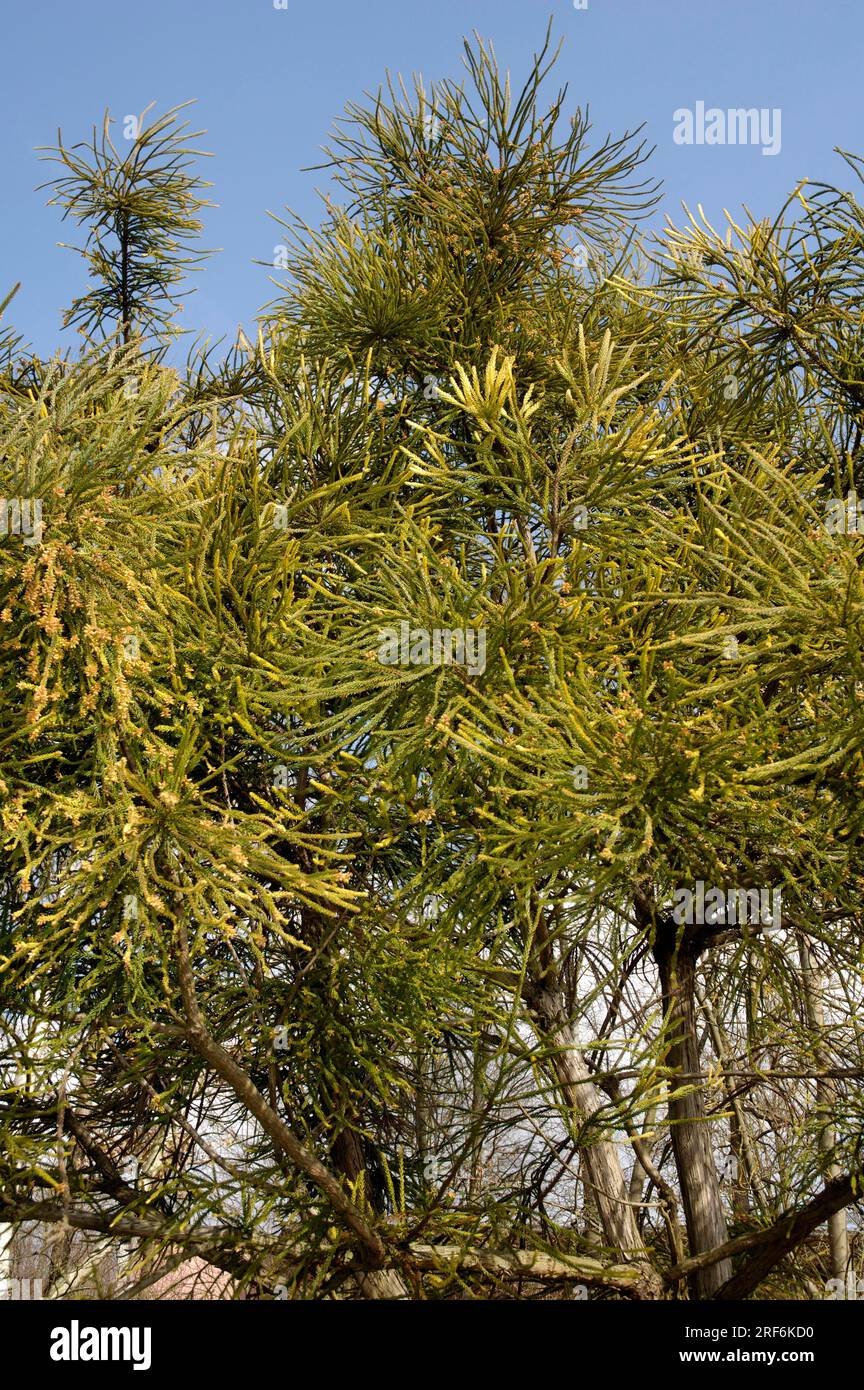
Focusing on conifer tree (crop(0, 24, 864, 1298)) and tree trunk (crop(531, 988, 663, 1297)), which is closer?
conifer tree (crop(0, 24, 864, 1298))

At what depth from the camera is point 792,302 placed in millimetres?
3434

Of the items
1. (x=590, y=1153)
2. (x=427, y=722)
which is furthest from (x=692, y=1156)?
(x=427, y=722)

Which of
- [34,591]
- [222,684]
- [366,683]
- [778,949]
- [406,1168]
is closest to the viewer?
[34,591]

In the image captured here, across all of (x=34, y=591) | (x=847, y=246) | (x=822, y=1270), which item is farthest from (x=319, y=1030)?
(x=822, y=1270)

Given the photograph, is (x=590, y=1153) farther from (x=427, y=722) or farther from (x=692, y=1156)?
(x=427, y=722)

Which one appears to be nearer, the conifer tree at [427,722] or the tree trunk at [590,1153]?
the conifer tree at [427,722]

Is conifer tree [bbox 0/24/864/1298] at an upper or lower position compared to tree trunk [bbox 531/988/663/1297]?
upper

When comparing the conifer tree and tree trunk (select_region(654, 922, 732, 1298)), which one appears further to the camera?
tree trunk (select_region(654, 922, 732, 1298))

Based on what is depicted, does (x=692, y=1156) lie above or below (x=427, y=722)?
below

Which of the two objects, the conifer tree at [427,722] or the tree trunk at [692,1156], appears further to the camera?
the tree trunk at [692,1156]

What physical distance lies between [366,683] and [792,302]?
181 cm

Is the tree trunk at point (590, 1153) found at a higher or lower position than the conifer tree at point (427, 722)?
lower
